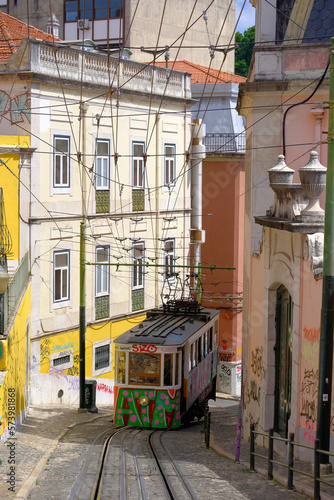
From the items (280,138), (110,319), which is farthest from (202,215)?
(280,138)

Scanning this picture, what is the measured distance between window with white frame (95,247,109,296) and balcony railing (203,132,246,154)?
27.1 feet

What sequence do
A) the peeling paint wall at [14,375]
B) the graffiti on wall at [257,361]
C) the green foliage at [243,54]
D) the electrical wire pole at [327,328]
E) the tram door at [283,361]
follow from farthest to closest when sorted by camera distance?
the green foliage at [243,54] → the graffiti on wall at [257,361] → the tram door at [283,361] → the peeling paint wall at [14,375] → the electrical wire pole at [327,328]

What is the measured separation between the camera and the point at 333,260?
1159cm

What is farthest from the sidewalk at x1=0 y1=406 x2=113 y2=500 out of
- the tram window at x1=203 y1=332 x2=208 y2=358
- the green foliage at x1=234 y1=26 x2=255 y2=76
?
the green foliage at x1=234 y1=26 x2=255 y2=76

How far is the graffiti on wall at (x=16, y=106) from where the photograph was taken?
25625mm

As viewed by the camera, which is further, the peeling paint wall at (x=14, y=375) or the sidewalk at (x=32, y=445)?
the peeling paint wall at (x=14, y=375)

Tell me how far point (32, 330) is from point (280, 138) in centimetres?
1038

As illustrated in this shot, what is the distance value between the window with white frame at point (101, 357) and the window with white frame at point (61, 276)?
2413mm

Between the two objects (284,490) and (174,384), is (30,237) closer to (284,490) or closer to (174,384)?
(174,384)

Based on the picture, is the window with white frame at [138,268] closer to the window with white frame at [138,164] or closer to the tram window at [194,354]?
the window with white frame at [138,164]

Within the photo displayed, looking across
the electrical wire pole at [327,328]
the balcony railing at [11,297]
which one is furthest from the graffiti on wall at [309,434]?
the balcony railing at [11,297]

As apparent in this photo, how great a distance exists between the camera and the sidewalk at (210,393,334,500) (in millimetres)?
12117

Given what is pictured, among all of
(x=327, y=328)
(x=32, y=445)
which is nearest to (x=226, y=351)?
(x=32, y=445)

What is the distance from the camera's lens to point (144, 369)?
1973 centimetres
